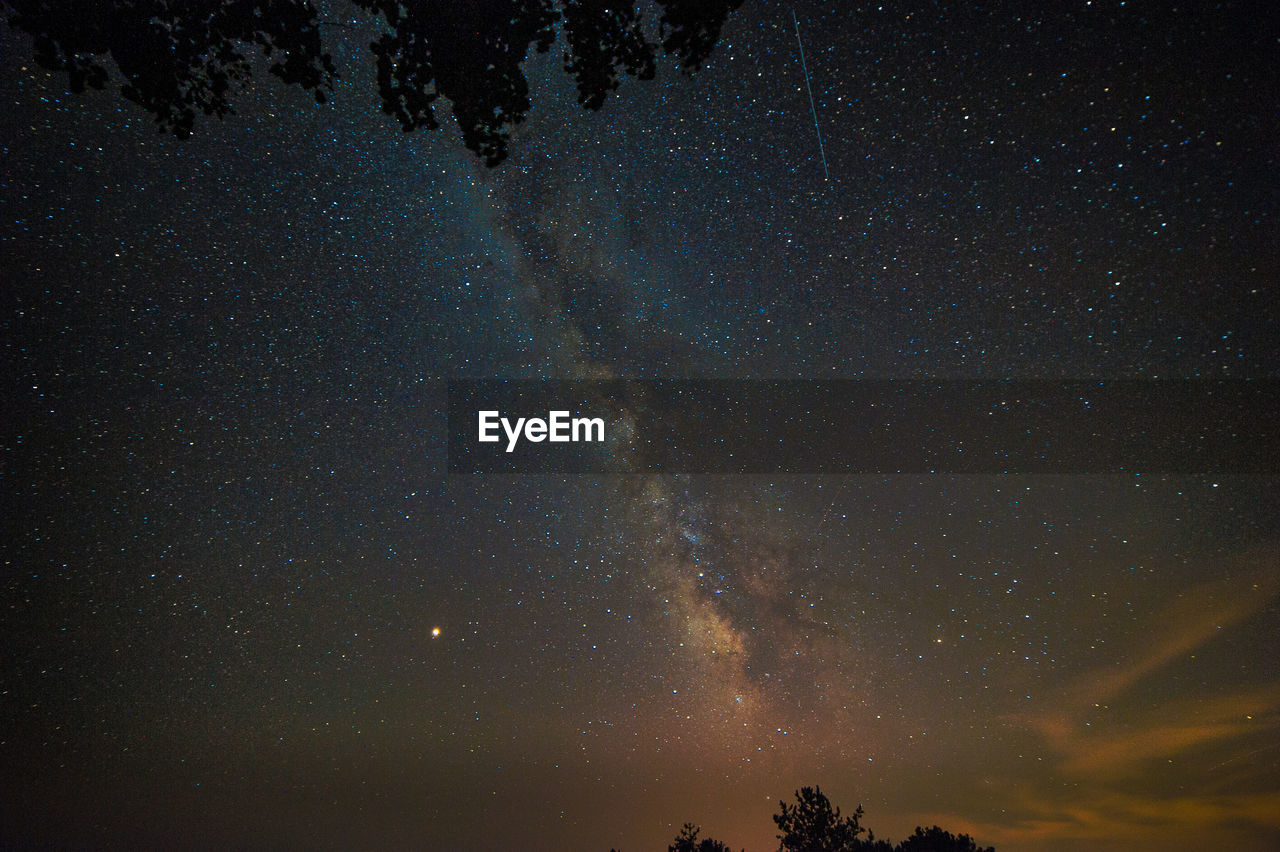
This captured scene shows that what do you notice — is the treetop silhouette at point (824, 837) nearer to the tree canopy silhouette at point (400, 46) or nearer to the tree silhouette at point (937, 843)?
the tree silhouette at point (937, 843)

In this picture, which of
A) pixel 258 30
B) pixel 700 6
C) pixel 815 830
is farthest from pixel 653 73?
pixel 815 830

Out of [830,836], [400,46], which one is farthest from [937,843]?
[400,46]

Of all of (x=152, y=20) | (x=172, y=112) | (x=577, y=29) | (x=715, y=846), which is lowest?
(x=715, y=846)

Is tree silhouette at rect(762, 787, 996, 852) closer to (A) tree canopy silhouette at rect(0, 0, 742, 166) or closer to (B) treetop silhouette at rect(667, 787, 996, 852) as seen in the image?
(B) treetop silhouette at rect(667, 787, 996, 852)

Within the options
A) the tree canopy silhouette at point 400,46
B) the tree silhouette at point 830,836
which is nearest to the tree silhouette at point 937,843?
the tree silhouette at point 830,836

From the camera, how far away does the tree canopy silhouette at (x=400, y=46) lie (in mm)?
4500

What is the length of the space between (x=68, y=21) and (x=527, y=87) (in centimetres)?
378

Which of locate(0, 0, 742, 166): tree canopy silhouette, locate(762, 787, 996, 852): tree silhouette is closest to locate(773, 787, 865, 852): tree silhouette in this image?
locate(762, 787, 996, 852): tree silhouette

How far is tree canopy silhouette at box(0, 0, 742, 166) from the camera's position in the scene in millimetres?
4500

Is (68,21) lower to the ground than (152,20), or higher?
lower

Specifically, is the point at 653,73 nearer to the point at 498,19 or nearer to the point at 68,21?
the point at 498,19

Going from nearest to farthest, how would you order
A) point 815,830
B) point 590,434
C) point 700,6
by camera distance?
1. point 700,6
2. point 590,434
3. point 815,830

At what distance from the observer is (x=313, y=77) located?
489 centimetres

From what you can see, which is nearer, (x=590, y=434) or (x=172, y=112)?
(x=172, y=112)
